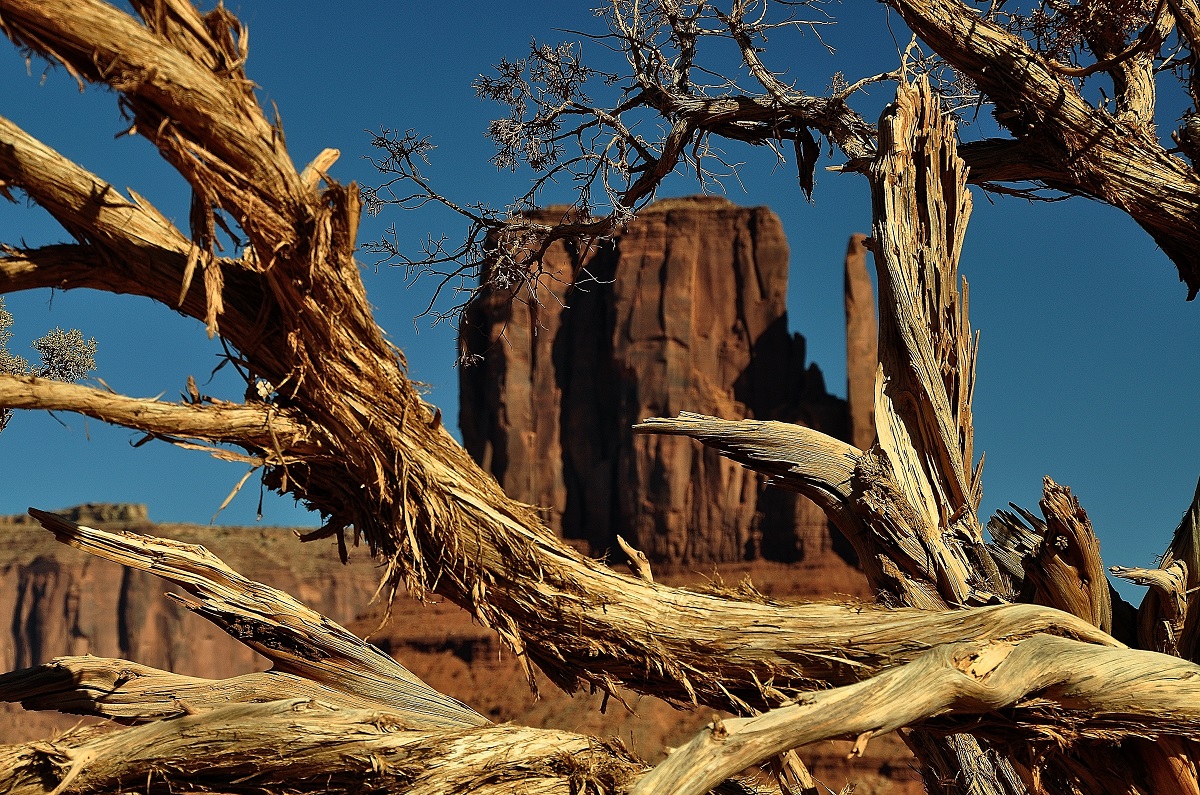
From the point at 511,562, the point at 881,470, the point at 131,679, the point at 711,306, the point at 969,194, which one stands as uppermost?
the point at 711,306

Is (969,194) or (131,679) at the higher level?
(969,194)

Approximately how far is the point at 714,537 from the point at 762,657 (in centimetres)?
4946

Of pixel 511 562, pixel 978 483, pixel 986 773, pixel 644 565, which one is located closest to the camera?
pixel 511 562

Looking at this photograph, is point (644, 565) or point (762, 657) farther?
point (644, 565)

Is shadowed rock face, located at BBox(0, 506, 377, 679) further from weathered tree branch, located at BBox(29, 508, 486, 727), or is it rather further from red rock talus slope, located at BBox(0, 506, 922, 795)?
weathered tree branch, located at BBox(29, 508, 486, 727)

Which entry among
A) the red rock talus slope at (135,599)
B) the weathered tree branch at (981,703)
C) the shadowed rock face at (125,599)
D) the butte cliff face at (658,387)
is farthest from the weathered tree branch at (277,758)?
the shadowed rock face at (125,599)

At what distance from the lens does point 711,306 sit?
56.8 metres

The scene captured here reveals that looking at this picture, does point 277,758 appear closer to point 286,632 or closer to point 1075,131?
point 286,632

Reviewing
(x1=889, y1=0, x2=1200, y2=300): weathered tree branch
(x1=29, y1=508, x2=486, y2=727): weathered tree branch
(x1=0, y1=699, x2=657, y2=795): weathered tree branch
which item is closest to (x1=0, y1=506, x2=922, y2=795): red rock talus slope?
(x1=889, y1=0, x2=1200, y2=300): weathered tree branch

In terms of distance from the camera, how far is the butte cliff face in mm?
52312

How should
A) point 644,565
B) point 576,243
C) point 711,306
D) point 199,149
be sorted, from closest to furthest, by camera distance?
point 199,149 < point 644,565 < point 576,243 < point 711,306

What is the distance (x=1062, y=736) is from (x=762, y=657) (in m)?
0.82

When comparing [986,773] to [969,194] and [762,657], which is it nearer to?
[762,657]

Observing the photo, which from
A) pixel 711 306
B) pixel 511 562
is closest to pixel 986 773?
pixel 511 562
